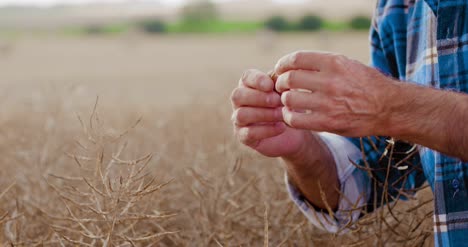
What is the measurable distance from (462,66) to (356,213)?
0.35m

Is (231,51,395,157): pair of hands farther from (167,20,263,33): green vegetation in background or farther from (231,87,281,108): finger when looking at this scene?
(167,20,263,33): green vegetation in background

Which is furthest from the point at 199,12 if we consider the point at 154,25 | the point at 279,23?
the point at 279,23

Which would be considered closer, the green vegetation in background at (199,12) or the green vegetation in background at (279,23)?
the green vegetation in background at (279,23)

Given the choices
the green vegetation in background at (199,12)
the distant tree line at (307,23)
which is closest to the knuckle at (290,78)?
the distant tree line at (307,23)

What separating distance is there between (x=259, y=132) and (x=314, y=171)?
25 cm

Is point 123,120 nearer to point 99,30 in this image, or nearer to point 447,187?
point 447,187

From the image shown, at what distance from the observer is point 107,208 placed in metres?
1.04

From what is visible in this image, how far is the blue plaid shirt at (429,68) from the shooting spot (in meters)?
1.08

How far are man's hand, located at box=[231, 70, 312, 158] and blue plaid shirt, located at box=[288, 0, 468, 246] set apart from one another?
6.0 inches

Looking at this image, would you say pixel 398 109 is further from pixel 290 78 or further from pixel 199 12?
pixel 199 12

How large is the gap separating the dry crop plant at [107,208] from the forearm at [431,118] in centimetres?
32

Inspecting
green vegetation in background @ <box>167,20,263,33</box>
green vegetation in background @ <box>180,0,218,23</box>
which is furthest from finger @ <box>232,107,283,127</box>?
green vegetation in background @ <box>180,0,218,23</box>

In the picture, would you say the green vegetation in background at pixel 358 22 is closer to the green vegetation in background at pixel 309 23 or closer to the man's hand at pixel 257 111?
the green vegetation in background at pixel 309 23

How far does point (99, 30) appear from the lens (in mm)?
19656
